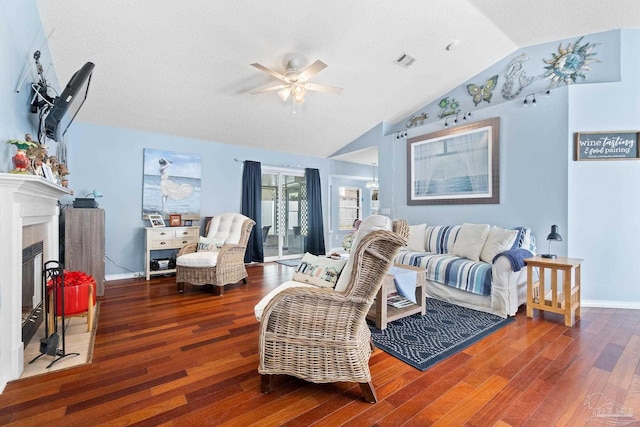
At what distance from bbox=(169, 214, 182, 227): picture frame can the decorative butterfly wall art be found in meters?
4.92

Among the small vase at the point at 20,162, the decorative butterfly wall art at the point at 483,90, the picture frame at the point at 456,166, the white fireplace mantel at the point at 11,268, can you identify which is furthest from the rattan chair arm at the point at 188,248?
the decorative butterfly wall art at the point at 483,90

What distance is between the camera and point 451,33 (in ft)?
10.9

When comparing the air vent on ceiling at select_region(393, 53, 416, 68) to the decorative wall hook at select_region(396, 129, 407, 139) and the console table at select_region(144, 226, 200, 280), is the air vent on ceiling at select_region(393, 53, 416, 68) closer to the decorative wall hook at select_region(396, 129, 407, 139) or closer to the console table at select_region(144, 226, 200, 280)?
the decorative wall hook at select_region(396, 129, 407, 139)

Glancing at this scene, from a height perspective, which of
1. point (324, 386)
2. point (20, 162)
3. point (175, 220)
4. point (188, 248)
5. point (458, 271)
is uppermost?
point (20, 162)

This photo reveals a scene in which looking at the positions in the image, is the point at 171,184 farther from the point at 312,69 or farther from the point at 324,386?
the point at 324,386

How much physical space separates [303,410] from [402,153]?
4.33 m

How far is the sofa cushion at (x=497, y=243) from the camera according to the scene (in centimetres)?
307

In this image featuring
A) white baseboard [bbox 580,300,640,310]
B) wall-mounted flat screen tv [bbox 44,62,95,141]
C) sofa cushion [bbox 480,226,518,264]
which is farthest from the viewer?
sofa cushion [bbox 480,226,518,264]

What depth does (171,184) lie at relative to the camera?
467cm

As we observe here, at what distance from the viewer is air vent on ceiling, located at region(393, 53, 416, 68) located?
11.9 ft

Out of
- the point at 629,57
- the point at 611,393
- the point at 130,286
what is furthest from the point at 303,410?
the point at 629,57

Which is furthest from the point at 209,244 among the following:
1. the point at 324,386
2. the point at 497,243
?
the point at 497,243

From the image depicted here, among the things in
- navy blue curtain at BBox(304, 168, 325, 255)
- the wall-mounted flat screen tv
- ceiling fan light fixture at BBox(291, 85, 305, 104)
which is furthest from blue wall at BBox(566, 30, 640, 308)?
the wall-mounted flat screen tv

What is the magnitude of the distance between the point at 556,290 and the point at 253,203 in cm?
462
